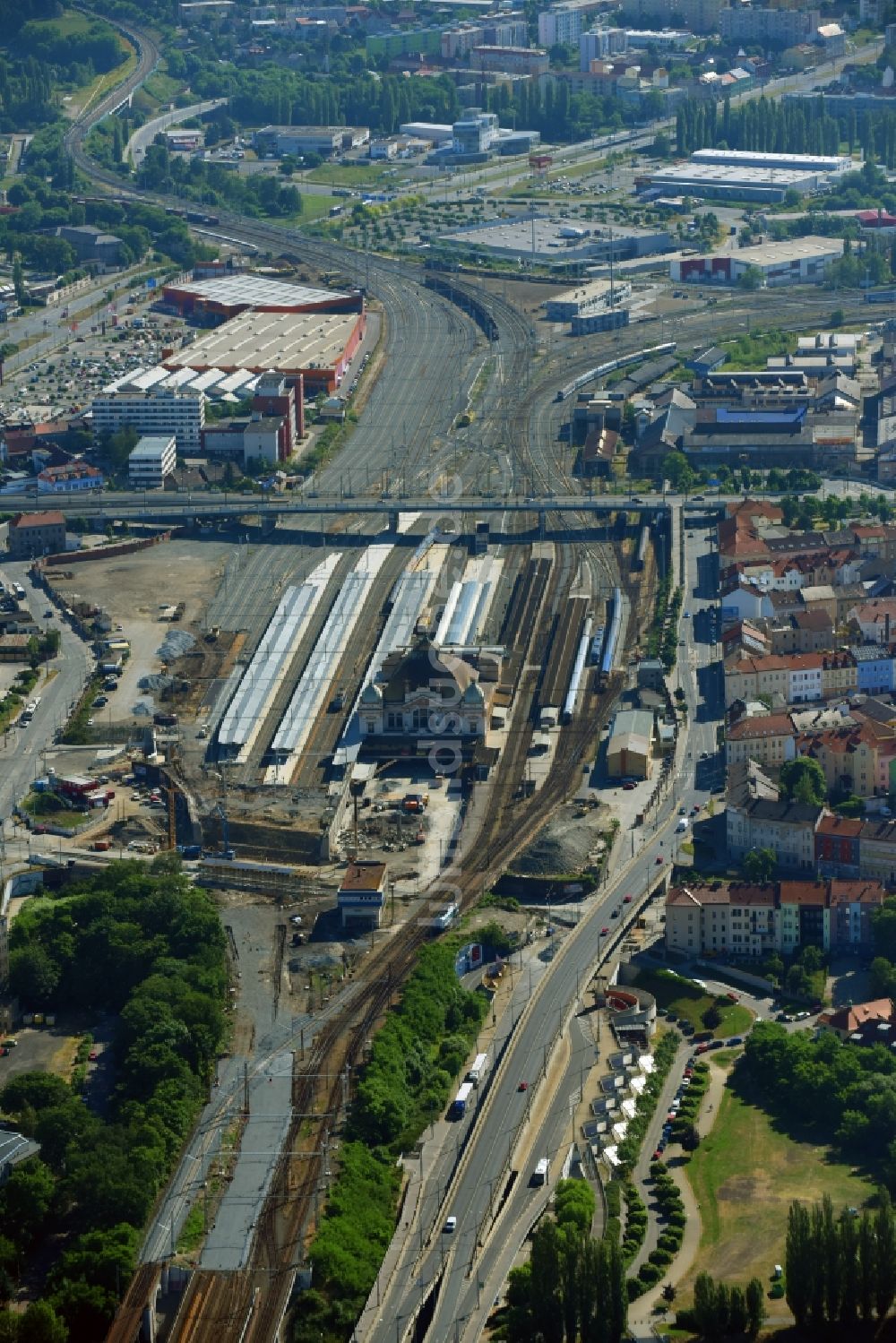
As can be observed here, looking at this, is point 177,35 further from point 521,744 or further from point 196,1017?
point 196,1017

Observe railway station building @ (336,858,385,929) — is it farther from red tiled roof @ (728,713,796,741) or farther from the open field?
the open field

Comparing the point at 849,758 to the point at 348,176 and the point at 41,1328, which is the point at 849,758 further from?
the point at 348,176

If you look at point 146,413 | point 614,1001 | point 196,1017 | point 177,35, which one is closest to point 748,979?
point 614,1001

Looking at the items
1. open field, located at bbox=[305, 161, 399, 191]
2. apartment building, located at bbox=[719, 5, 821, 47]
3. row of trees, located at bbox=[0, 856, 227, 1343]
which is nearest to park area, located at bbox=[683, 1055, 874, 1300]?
row of trees, located at bbox=[0, 856, 227, 1343]

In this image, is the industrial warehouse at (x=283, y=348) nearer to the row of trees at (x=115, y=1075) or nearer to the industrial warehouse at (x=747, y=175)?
the industrial warehouse at (x=747, y=175)

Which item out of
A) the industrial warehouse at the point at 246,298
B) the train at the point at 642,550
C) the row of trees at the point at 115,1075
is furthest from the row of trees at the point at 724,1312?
the industrial warehouse at the point at 246,298

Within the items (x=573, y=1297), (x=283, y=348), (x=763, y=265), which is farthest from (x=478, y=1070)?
(x=763, y=265)
